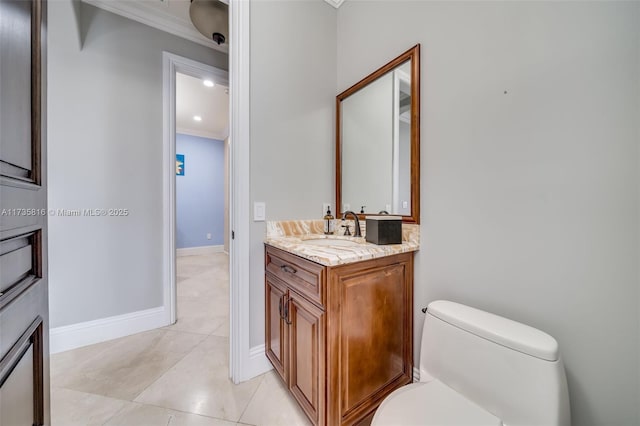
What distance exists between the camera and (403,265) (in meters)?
1.26

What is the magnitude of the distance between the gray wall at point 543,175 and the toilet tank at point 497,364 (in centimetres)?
20

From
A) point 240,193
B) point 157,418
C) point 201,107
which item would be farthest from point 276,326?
point 201,107

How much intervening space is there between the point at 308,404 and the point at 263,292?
2.16ft

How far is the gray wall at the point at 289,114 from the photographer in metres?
1.47

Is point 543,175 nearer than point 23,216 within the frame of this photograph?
No

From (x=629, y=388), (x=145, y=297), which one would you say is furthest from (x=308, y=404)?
(x=145, y=297)

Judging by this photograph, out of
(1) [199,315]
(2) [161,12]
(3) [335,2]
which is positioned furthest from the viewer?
(1) [199,315]

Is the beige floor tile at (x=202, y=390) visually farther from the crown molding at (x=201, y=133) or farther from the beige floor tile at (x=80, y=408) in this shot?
the crown molding at (x=201, y=133)

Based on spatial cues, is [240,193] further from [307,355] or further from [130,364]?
[130,364]

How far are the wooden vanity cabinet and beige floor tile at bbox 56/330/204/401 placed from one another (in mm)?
844

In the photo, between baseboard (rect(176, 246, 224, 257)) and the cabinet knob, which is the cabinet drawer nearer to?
the cabinet knob

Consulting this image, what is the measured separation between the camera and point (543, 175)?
885 mm

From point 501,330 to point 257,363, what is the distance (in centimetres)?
135

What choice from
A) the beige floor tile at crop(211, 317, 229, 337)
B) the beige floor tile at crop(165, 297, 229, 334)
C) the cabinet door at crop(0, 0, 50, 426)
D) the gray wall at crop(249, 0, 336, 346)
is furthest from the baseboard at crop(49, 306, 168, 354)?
the cabinet door at crop(0, 0, 50, 426)
